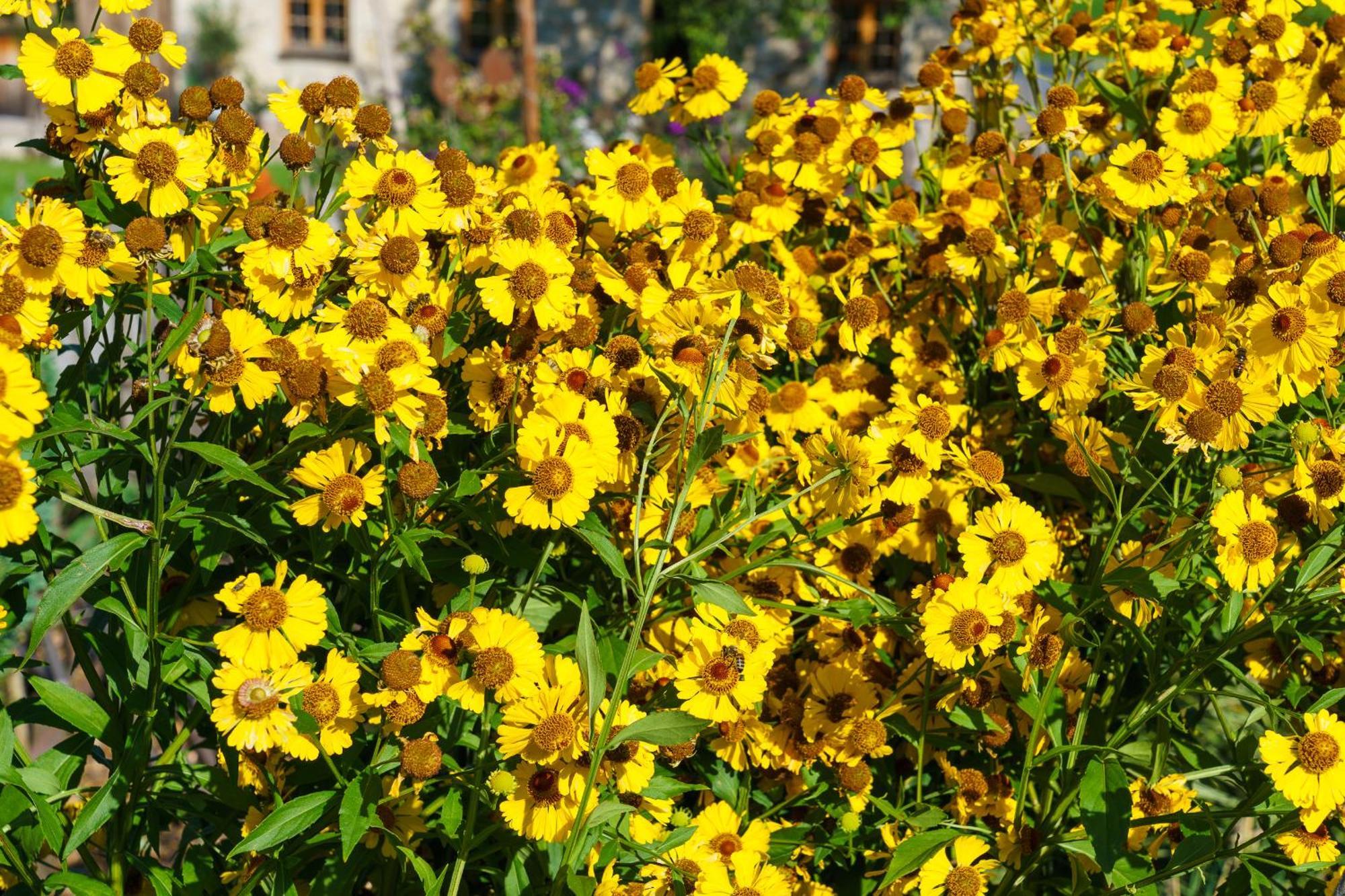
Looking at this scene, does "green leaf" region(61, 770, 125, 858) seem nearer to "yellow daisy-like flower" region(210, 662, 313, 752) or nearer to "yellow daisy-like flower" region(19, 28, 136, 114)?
"yellow daisy-like flower" region(210, 662, 313, 752)

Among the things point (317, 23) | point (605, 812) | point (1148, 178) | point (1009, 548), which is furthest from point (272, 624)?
point (317, 23)

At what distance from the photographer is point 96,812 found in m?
1.50

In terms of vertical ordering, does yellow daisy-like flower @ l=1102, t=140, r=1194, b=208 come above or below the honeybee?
above

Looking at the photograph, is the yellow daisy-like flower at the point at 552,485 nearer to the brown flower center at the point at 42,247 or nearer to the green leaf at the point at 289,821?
the green leaf at the point at 289,821

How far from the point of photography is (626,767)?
144cm

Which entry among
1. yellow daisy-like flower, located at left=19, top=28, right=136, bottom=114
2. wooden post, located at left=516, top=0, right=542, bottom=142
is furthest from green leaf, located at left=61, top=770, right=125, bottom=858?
wooden post, located at left=516, top=0, right=542, bottom=142

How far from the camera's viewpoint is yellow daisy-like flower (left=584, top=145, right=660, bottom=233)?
180 centimetres

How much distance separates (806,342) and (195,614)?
881 millimetres

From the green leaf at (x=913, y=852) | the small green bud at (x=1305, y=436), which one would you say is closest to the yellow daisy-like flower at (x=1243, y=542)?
the small green bud at (x=1305, y=436)

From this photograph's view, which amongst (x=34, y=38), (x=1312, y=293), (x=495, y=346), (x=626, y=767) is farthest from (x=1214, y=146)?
(x=34, y=38)

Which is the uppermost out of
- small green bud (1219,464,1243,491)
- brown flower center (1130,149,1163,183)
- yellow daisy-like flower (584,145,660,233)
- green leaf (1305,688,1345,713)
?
brown flower center (1130,149,1163,183)

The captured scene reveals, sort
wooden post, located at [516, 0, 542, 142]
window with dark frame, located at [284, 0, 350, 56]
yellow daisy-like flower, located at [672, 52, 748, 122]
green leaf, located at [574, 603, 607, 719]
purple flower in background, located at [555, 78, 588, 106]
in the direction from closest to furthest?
green leaf, located at [574, 603, 607, 719], yellow daisy-like flower, located at [672, 52, 748, 122], wooden post, located at [516, 0, 542, 142], purple flower in background, located at [555, 78, 588, 106], window with dark frame, located at [284, 0, 350, 56]

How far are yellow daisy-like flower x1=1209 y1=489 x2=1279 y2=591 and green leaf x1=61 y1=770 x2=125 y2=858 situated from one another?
1.30 metres

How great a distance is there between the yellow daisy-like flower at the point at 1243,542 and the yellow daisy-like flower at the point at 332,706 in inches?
38.3
